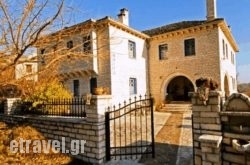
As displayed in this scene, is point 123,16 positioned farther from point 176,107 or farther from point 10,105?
point 10,105

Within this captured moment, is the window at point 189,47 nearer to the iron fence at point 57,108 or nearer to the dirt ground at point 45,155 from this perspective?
the dirt ground at point 45,155

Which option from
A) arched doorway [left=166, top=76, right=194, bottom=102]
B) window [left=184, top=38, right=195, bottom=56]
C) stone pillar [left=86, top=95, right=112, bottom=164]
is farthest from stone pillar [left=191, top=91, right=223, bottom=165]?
arched doorway [left=166, top=76, right=194, bottom=102]

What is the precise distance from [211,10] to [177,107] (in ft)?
25.6

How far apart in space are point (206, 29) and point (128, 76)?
6867 mm

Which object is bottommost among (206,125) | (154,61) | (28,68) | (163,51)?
(206,125)

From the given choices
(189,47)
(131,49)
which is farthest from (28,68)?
(189,47)

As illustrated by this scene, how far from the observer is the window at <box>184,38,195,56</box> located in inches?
722

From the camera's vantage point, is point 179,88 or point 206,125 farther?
point 179,88

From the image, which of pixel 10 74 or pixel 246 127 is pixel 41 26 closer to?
pixel 10 74

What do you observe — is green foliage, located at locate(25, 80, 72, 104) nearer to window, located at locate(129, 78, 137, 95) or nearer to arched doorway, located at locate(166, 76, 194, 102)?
window, located at locate(129, 78, 137, 95)

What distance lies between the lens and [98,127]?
22.4ft

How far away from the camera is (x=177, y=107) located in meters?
18.5

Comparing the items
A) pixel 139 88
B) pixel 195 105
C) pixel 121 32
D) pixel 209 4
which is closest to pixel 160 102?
pixel 139 88

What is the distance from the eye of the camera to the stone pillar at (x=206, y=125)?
4.89m
